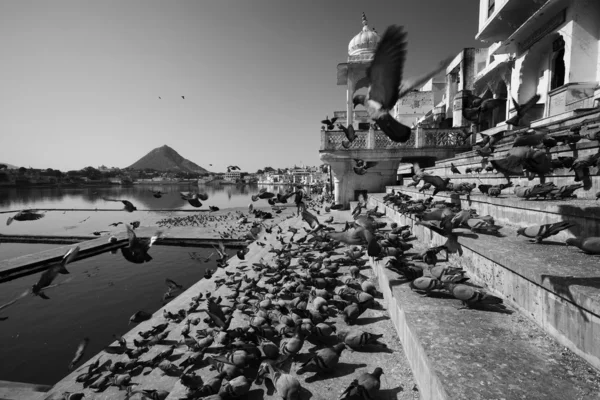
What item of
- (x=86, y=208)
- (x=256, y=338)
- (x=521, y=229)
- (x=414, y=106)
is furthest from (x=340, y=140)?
(x=86, y=208)

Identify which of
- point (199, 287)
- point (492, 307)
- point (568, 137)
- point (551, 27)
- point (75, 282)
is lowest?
point (75, 282)

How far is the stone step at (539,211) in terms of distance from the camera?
2.79 meters

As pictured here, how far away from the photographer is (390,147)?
41.4ft

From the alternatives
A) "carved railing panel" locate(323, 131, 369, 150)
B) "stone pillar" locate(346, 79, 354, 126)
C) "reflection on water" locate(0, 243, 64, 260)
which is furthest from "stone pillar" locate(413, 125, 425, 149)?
"reflection on water" locate(0, 243, 64, 260)

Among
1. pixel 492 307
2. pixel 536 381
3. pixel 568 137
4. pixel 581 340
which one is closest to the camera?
pixel 536 381

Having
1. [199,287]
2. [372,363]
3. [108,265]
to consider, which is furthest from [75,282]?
[372,363]

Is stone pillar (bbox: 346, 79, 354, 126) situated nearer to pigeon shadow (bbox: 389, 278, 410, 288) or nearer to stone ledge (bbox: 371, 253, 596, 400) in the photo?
pigeon shadow (bbox: 389, 278, 410, 288)

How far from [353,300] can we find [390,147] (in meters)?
9.85

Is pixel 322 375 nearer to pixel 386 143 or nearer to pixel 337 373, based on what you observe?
pixel 337 373

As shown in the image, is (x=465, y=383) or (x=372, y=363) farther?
(x=372, y=363)

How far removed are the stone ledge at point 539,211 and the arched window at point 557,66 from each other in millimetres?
7959

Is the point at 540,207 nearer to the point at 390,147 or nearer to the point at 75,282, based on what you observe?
the point at 390,147

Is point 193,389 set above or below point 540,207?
below

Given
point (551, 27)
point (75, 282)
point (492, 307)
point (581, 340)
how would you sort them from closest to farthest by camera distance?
point (581, 340), point (492, 307), point (551, 27), point (75, 282)
